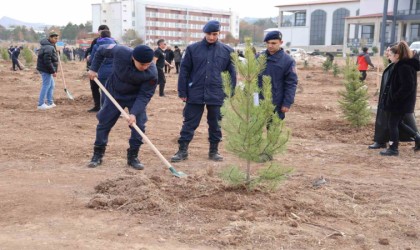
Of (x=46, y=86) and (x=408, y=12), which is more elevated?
(x=408, y=12)

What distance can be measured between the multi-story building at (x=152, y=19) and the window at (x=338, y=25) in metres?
27.4

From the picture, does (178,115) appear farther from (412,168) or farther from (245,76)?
(245,76)

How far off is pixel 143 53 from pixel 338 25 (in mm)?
71045

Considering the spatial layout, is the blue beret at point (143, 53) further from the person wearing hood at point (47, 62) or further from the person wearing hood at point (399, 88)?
the person wearing hood at point (47, 62)

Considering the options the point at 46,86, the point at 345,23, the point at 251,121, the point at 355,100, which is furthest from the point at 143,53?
the point at 345,23

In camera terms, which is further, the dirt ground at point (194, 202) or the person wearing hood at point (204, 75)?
the person wearing hood at point (204, 75)

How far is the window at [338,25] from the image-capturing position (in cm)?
7088

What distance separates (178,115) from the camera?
974 centimetres

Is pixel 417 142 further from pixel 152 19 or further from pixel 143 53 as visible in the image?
pixel 152 19

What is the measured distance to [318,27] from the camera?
7356 centimetres

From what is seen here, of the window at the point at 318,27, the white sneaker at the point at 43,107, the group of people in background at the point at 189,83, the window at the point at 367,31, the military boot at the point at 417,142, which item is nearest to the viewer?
the group of people in background at the point at 189,83

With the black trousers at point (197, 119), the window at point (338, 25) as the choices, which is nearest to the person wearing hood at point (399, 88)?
the black trousers at point (197, 119)

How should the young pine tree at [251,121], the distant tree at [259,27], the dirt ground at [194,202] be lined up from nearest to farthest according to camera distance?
1. the dirt ground at [194,202]
2. the young pine tree at [251,121]
3. the distant tree at [259,27]

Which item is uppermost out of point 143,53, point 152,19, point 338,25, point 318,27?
point 152,19
